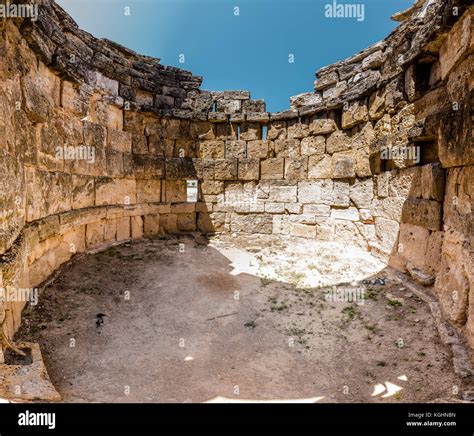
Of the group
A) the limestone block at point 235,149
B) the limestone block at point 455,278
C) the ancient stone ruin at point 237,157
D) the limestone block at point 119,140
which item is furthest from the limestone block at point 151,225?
the limestone block at point 455,278

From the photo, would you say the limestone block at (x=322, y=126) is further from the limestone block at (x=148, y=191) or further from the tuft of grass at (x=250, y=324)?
the tuft of grass at (x=250, y=324)

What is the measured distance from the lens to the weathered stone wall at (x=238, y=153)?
4.08 meters

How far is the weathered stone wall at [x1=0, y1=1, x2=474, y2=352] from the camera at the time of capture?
4.08m

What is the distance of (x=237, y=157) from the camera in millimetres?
9242

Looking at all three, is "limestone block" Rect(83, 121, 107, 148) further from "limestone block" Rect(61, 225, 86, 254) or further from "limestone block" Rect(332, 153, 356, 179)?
"limestone block" Rect(332, 153, 356, 179)

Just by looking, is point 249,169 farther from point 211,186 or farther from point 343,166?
point 343,166

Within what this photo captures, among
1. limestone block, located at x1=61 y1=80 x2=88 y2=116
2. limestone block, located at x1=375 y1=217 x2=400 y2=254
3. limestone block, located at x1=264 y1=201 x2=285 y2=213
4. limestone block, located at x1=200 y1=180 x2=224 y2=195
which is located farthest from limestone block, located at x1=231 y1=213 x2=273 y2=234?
limestone block, located at x1=61 y1=80 x2=88 y2=116

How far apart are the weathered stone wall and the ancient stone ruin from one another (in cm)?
3

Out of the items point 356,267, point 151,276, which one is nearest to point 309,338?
point 356,267

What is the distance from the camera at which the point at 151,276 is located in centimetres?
623

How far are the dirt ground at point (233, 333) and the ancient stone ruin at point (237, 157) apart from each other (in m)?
0.42

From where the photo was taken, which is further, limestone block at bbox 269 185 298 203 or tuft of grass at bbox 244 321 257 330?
limestone block at bbox 269 185 298 203

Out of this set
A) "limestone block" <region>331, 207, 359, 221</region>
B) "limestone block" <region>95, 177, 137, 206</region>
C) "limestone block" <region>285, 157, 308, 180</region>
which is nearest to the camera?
"limestone block" <region>95, 177, 137, 206</region>

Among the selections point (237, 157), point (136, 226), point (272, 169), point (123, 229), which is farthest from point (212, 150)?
point (123, 229)
